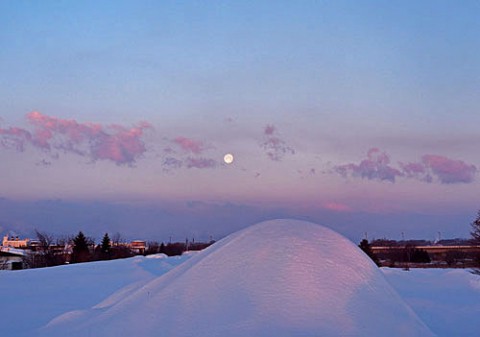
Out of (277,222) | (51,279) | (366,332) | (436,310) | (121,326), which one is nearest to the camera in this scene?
(366,332)

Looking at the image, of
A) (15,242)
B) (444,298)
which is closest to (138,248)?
(15,242)

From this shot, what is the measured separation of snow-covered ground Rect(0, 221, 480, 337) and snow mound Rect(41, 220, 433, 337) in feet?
0.06

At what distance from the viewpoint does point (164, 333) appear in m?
8.07

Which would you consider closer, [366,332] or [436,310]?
[366,332]

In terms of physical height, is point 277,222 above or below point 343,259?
above

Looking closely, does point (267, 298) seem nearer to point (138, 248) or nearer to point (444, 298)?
point (444, 298)

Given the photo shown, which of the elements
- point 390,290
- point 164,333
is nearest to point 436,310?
point 390,290

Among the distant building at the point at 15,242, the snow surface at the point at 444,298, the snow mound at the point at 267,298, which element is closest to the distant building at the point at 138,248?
the distant building at the point at 15,242

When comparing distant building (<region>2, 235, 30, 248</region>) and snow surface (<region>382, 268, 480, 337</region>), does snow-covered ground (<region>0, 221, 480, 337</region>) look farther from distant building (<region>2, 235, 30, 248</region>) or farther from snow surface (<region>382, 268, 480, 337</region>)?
distant building (<region>2, 235, 30, 248</region>)

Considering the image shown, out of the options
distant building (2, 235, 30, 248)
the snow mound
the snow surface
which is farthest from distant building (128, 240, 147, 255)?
the snow mound

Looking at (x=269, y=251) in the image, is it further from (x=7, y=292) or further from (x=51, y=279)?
(x=51, y=279)

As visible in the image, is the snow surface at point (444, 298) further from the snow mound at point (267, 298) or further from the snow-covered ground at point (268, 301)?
the snow mound at point (267, 298)

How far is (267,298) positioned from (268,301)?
9 cm

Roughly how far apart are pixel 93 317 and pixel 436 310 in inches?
356
